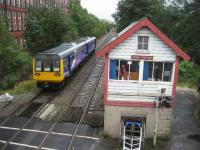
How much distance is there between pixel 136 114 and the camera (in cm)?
1534

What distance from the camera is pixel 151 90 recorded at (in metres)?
15.0

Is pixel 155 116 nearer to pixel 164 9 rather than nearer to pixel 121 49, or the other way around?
pixel 121 49

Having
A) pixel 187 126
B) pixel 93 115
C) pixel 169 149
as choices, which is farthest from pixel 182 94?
pixel 169 149

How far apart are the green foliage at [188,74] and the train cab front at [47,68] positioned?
11.0 m

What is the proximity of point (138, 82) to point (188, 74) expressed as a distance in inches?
611

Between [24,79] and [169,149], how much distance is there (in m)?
16.4

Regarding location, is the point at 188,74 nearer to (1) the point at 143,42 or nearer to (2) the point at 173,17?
(2) the point at 173,17

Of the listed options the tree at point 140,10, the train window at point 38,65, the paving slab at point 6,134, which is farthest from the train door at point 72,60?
the tree at point 140,10

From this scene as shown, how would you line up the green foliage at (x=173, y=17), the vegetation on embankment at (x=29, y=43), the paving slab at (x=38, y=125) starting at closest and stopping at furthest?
the paving slab at (x=38, y=125) < the vegetation on embankment at (x=29, y=43) < the green foliage at (x=173, y=17)

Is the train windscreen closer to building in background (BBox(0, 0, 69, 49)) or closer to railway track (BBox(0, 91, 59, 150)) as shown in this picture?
railway track (BBox(0, 91, 59, 150))

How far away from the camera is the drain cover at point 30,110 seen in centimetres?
1880

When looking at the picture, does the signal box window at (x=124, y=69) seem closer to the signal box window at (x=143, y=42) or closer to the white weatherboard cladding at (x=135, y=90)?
the white weatherboard cladding at (x=135, y=90)

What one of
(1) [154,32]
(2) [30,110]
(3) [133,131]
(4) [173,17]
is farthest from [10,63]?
(4) [173,17]

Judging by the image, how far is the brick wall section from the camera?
15.3 m
